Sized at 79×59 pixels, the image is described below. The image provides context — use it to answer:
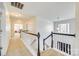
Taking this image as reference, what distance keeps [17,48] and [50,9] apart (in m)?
0.82

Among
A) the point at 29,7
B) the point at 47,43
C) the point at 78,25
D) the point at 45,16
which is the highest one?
the point at 29,7

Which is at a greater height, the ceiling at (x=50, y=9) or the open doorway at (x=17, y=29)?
the ceiling at (x=50, y=9)

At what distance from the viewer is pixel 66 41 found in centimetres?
207

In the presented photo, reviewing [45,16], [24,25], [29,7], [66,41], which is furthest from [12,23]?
[66,41]

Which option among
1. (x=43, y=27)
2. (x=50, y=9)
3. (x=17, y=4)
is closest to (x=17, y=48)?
(x=43, y=27)

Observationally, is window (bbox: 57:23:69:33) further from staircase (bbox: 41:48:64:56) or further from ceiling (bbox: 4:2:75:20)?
staircase (bbox: 41:48:64:56)

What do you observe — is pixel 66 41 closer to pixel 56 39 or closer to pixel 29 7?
pixel 56 39

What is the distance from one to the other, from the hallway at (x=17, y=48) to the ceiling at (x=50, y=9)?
0.45 metres

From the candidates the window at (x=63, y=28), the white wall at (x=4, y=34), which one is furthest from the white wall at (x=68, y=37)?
the white wall at (x=4, y=34)

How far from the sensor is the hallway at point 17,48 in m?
2.01

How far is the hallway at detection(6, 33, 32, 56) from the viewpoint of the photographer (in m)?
2.01

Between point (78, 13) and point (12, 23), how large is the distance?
1042mm

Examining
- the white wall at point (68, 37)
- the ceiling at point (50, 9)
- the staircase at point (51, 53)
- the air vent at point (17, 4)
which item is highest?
the air vent at point (17, 4)

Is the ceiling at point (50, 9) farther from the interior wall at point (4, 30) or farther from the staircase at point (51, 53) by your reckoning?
the staircase at point (51, 53)
